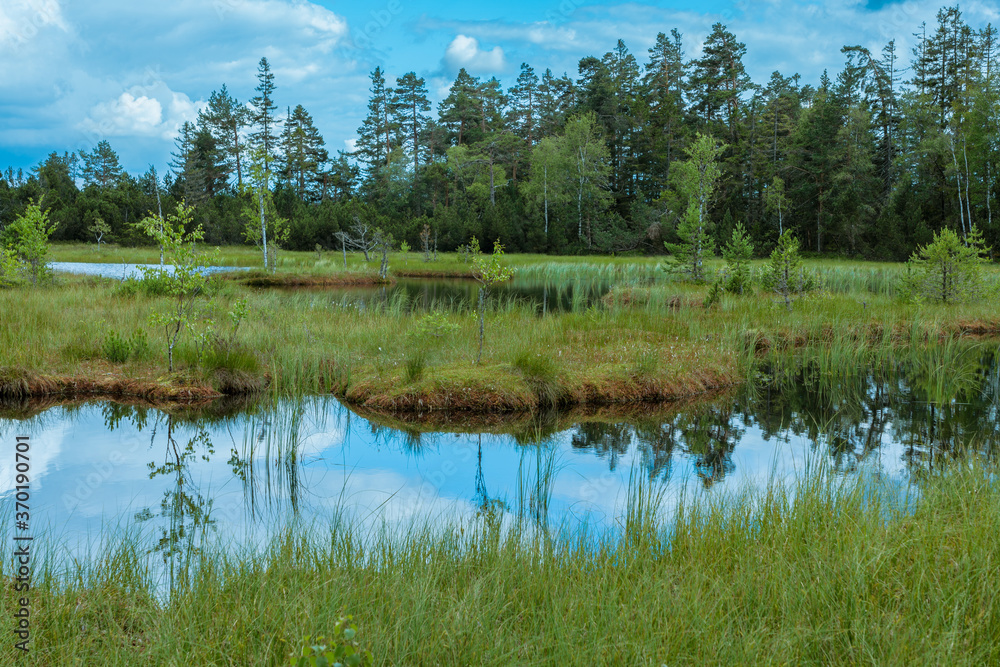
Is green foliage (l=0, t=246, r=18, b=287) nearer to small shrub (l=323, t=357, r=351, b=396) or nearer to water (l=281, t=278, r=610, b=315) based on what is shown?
water (l=281, t=278, r=610, b=315)

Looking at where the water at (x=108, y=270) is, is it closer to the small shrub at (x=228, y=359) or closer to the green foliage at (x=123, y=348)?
the green foliage at (x=123, y=348)

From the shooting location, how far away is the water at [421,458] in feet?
16.1

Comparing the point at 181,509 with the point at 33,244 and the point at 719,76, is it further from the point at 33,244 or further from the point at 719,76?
the point at 719,76

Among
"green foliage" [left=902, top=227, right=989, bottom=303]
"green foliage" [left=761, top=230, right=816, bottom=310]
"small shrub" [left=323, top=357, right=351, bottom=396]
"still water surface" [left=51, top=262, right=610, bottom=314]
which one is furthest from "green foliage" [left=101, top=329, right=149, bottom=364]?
"green foliage" [left=902, top=227, right=989, bottom=303]

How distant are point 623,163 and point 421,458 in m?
47.9

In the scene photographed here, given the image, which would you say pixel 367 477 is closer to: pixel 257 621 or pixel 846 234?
pixel 257 621

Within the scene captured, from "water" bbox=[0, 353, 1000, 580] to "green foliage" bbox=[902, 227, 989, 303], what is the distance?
711cm

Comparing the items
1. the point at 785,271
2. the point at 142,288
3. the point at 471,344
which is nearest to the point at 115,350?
the point at 471,344

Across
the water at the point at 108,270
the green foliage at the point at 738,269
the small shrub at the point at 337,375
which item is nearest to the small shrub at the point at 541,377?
the small shrub at the point at 337,375

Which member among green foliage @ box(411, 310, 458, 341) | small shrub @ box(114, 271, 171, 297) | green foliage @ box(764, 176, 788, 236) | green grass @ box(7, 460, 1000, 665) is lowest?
green grass @ box(7, 460, 1000, 665)

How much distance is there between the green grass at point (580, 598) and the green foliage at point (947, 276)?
44.6 ft

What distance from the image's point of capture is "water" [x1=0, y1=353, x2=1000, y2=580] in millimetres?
4918

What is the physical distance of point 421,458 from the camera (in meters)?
6.71

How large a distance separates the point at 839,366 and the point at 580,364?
4750 millimetres
